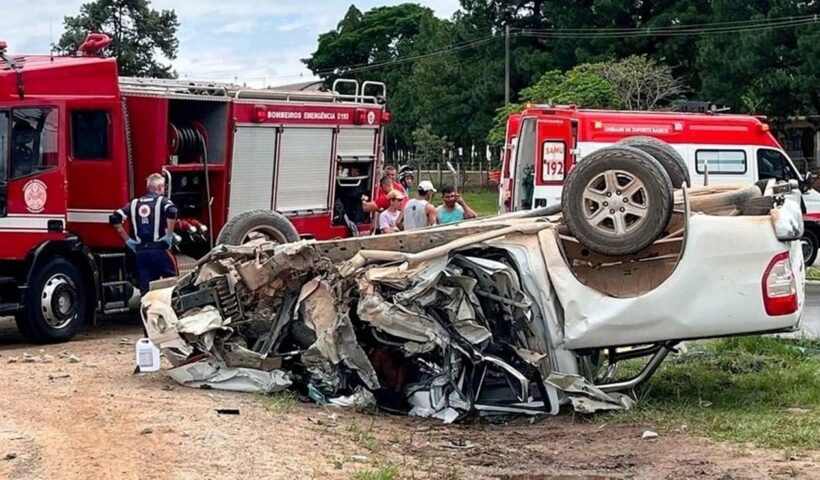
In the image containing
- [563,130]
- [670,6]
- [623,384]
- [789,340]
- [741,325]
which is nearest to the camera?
[741,325]

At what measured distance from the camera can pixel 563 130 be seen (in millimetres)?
18188

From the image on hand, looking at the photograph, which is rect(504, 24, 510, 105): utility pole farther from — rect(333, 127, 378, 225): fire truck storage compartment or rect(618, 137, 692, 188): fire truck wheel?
rect(618, 137, 692, 188): fire truck wheel

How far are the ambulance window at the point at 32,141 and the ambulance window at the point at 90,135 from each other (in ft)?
1.51

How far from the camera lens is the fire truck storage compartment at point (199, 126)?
12.9 m

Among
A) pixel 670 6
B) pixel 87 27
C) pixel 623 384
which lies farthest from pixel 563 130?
pixel 670 6

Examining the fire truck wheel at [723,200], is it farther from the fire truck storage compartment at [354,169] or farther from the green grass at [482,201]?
the green grass at [482,201]

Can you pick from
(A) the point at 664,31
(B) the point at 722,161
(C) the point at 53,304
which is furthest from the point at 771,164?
(A) the point at 664,31

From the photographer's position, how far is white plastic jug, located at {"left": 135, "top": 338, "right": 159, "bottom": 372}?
8.87 meters

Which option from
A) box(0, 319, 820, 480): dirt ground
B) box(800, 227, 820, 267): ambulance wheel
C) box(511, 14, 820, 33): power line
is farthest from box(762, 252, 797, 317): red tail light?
box(511, 14, 820, 33): power line

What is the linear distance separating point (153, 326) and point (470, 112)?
48.3 meters

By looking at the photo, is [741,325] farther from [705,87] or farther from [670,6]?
[670,6]

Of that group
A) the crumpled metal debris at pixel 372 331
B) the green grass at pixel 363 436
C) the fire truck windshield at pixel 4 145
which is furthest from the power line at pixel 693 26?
the green grass at pixel 363 436

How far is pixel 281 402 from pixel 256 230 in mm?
3823

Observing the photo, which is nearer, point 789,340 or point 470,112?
point 789,340
